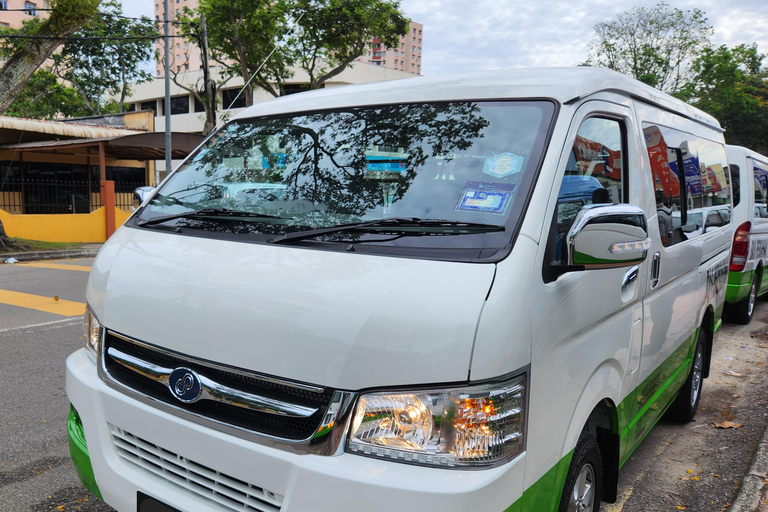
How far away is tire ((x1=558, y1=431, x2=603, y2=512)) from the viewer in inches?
89.8

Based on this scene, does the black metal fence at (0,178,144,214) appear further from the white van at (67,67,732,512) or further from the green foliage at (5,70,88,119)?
the white van at (67,67,732,512)

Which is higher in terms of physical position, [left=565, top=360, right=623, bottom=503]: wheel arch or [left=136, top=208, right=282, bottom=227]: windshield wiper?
[left=136, top=208, right=282, bottom=227]: windshield wiper

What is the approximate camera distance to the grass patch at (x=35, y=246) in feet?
50.1

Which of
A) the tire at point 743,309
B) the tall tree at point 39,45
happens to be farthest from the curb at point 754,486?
the tall tree at point 39,45

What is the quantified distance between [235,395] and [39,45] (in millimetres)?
15358

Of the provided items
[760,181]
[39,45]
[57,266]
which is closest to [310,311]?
[760,181]

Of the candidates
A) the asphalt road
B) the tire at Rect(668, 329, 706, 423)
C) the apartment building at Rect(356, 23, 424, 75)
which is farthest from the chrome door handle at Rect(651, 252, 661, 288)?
the apartment building at Rect(356, 23, 424, 75)

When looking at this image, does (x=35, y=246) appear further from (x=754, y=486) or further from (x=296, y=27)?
(x=754, y=486)

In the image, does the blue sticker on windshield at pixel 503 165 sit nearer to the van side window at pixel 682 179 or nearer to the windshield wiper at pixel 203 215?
the windshield wiper at pixel 203 215

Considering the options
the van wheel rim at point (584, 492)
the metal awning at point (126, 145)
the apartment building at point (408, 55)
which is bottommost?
the van wheel rim at point (584, 492)

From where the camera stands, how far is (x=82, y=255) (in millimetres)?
15688

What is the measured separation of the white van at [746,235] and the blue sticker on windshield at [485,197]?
6672 millimetres

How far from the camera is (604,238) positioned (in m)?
2.07

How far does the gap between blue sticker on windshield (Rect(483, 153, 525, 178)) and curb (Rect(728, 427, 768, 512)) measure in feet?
8.13
